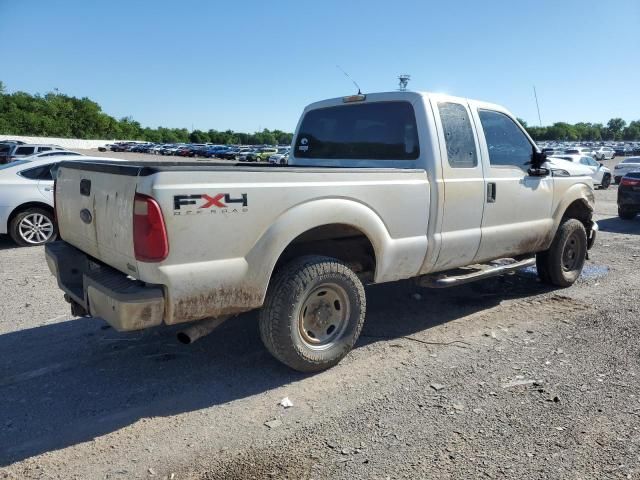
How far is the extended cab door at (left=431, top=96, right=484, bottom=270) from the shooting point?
4.50 m

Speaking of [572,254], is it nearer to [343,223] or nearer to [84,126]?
[343,223]

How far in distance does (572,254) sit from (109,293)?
555cm

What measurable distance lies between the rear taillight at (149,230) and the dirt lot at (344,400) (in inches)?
43.3

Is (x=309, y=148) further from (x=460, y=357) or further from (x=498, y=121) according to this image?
(x=460, y=357)

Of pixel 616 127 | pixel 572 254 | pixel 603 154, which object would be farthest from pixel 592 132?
pixel 572 254

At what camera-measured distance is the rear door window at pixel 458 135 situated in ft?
15.0

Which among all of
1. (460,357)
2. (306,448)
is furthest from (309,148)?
(306,448)

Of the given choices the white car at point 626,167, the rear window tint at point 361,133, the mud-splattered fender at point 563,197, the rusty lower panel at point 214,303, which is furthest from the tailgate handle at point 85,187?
the white car at point 626,167

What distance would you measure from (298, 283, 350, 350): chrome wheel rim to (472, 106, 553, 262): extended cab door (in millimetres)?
1693

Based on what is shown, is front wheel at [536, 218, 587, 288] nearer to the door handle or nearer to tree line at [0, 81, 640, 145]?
the door handle

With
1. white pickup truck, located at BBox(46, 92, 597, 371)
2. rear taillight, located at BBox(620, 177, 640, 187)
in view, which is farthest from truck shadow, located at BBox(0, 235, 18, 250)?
rear taillight, located at BBox(620, 177, 640, 187)

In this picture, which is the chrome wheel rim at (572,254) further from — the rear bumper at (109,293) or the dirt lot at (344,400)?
the rear bumper at (109,293)

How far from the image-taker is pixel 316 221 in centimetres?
362

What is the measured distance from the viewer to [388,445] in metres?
2.97
